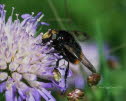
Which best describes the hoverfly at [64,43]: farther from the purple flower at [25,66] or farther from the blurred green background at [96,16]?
→ the blurred green background at [96,16]

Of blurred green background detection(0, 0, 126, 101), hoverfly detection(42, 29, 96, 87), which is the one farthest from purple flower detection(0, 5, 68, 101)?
blurred green background detection(0, 0, 126, 101)

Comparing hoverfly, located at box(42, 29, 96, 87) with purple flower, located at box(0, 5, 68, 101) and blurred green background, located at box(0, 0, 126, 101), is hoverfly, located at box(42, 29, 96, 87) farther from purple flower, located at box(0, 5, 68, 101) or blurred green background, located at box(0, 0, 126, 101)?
blurred green background, located at box(0, 0, 126, 101)

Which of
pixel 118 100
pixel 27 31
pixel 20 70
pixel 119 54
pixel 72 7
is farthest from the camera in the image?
pixel 72 7

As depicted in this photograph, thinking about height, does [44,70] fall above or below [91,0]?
below

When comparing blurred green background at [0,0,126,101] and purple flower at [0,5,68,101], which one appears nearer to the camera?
purple flower at [0,5,68,101]

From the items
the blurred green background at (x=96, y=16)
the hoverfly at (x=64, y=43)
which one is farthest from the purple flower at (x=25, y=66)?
the blurred green background at (x=96, y=16)

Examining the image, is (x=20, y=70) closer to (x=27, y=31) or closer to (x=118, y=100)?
(x=27, y=31)

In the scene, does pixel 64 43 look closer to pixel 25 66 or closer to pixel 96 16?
pixel 25 66

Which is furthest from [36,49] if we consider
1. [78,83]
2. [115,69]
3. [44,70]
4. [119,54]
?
[119,54]

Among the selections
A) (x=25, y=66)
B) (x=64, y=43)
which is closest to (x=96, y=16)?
(x=64, y=43)
